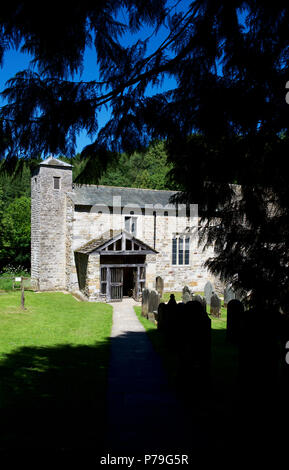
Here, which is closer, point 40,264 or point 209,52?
point 209,52

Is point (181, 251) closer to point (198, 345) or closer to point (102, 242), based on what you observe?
point (102, 242)

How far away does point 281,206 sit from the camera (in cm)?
402

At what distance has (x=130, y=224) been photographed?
73.4 feet

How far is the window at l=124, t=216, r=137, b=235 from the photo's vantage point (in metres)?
22.4

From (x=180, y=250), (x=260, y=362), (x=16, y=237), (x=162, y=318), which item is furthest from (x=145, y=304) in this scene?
(x=16, y=237)

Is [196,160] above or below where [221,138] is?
below

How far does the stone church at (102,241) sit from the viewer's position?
65.0 ft

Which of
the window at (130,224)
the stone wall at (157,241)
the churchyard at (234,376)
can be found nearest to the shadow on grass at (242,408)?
the churchyard at (234,376)

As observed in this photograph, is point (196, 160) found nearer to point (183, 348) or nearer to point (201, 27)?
point (201, 27)

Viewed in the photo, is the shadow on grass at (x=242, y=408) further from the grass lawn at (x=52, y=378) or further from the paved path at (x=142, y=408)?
the grass lawn at (x=52, y=378)

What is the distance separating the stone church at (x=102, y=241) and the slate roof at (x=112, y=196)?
0.07m

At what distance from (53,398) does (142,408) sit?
5.83 feet

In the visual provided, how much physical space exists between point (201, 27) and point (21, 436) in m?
6.31
